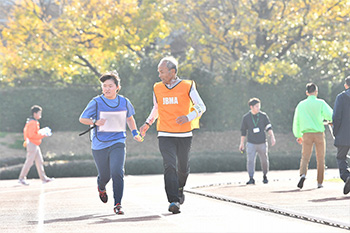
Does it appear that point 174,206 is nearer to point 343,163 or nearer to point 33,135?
point 343,163

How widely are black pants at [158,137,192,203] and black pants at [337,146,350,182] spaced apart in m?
3.34

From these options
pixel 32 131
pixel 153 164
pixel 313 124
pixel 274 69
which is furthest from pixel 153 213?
pixel 274 69

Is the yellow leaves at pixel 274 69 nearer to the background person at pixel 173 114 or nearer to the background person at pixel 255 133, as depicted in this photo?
the background person at pixel 255 133

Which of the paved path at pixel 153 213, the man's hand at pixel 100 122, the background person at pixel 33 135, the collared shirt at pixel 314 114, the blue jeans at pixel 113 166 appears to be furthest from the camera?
the background person at pixel 33 135

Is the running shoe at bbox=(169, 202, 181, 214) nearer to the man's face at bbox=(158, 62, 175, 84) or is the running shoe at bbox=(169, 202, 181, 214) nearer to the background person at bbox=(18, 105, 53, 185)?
the man's face at bbox=(158, 62, 175, 84)

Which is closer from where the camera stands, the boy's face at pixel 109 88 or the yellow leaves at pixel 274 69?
the boy's face at pixel 109 88

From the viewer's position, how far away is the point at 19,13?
3167cm

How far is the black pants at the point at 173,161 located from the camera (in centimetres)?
1045

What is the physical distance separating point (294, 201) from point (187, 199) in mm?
1811

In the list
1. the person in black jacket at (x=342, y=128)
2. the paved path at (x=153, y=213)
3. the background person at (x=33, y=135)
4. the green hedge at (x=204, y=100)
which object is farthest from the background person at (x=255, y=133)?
the green hedge at (x=204, y=100)

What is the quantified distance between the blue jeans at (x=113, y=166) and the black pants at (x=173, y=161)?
0.57m

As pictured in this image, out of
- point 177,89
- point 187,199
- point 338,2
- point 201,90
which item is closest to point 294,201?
point 187,199

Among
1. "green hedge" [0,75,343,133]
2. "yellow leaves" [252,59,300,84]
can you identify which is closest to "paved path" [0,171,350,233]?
"yellow leaves" [252,59,300,84]

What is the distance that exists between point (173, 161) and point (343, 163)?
3.74m
